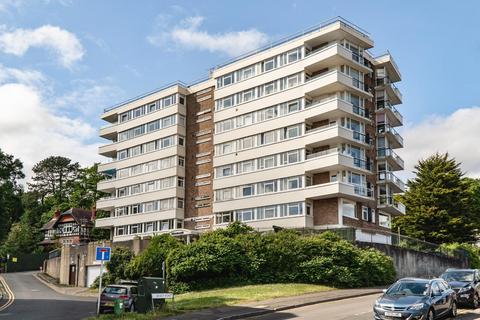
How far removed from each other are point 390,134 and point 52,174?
3421 inches

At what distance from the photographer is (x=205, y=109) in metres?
59.3

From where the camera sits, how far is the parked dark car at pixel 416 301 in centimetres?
1652

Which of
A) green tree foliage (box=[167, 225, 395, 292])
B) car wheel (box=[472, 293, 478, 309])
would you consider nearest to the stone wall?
green tree foliage (box=[167, 225, 395, 292])

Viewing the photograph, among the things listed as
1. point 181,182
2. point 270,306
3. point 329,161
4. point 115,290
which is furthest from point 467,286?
point 181,182

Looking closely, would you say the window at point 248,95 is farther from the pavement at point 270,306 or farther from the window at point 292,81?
the pavement at point 270,306

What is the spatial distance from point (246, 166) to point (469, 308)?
32567mm

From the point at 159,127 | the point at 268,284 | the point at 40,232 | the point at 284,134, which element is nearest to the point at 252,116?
the point at 284,134

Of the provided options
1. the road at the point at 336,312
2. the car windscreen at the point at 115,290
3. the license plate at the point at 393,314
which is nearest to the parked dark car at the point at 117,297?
the car windscreen at the point at 115,290

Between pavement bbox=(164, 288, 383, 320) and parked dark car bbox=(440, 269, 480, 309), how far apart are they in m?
5.11

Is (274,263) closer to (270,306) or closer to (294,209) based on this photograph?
(270,306)

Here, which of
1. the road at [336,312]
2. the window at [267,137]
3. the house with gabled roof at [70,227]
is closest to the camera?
the road at [336,312]

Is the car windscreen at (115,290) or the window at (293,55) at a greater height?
the window at (293,55)

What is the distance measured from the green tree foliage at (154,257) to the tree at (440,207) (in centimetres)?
2967

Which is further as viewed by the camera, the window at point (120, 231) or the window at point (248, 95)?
the window at point (120, 231)
